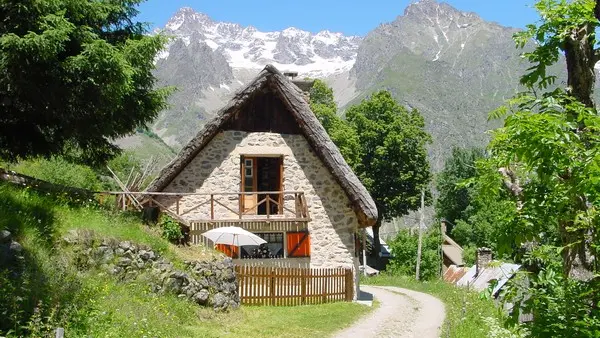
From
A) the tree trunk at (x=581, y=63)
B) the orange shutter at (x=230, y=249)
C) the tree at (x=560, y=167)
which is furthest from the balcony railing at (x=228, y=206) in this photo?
the tree trunk at (x=581, y=63)

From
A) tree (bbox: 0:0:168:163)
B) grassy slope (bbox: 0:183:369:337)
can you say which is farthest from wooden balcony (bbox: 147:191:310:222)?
grassy slope (bbox: 0:183:369:337)

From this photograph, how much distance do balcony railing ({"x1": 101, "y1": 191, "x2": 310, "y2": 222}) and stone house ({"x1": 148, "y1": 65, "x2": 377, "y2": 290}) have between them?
0.03 metres

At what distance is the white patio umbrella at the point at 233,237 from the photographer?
→ 54.2 feet

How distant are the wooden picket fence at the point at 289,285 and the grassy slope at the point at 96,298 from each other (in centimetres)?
112

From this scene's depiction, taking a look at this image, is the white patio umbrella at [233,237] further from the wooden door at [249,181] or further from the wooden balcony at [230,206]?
the wooden door at [249,181]

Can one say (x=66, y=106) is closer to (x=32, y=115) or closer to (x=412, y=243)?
(x=32, y=115)

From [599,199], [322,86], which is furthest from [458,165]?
[599,199]

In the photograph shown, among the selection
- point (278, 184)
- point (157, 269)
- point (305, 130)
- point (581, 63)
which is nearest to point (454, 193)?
point (278, 184)

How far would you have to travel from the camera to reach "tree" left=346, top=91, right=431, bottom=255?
4241 centimetres

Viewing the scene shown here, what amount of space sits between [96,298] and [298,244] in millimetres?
9781

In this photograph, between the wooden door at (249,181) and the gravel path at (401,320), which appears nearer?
the gravel path at (401,320)

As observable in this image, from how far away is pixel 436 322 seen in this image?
51.9 feet

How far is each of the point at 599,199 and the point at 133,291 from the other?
913 centimetres

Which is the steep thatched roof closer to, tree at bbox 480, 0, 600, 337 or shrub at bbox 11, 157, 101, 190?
shrub at bbox 11, 157, 101, 190
